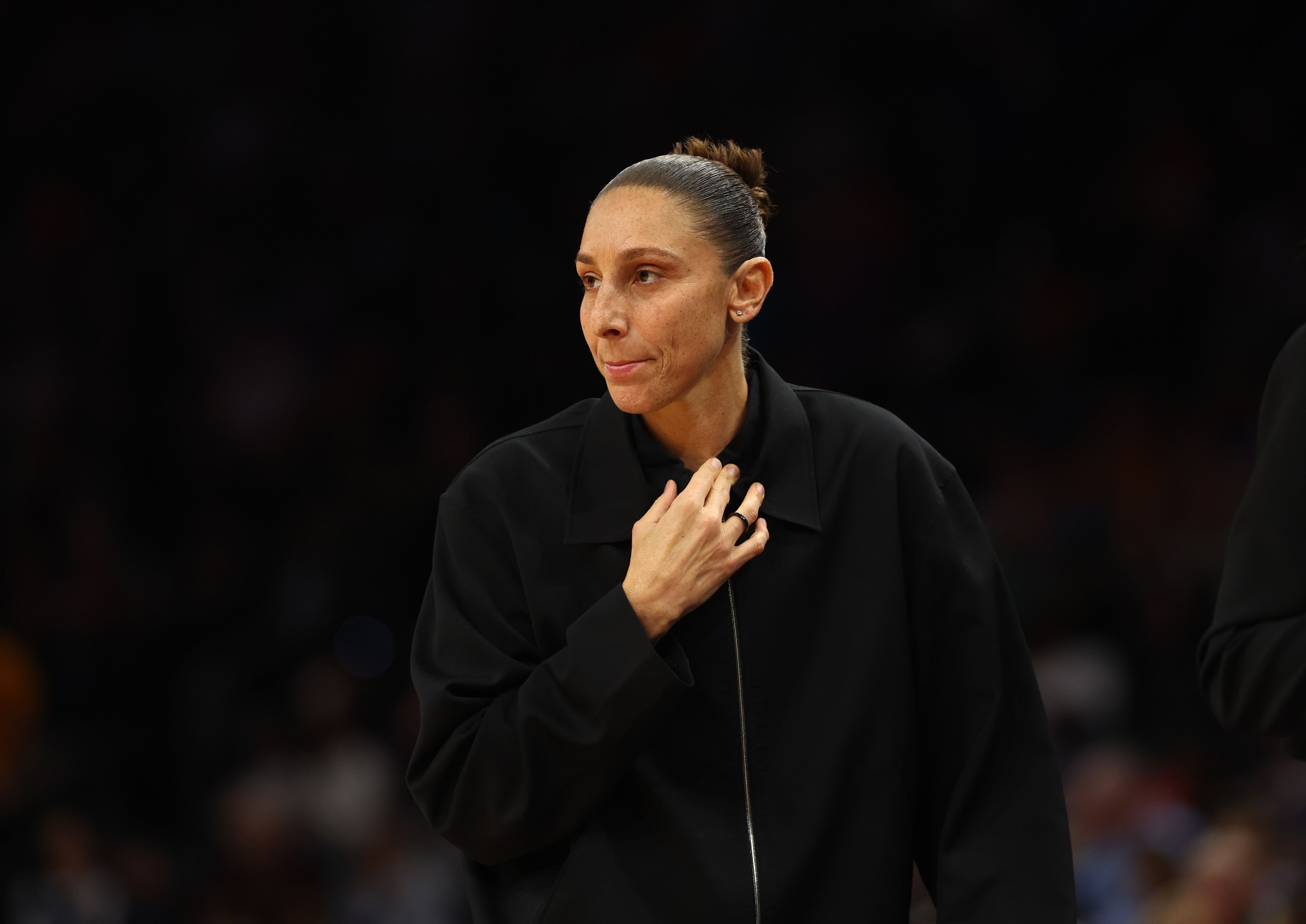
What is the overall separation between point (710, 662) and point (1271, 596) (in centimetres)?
71

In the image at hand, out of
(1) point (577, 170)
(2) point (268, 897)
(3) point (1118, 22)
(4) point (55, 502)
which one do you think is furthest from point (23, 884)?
(3) point (1118, 22)

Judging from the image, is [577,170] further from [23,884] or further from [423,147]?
[23,884]

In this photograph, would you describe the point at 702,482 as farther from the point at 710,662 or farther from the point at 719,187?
the point at 719,187

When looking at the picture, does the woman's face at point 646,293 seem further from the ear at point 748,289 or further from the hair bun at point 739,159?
the hair bun at point 739,159

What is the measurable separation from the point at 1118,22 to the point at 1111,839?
3149mm

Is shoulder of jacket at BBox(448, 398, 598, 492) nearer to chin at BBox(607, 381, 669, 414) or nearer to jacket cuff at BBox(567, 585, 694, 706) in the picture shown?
chin at BBox(607, 381, 669, 414)

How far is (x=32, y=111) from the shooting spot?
21.7ft

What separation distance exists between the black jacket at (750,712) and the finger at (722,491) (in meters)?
0.06

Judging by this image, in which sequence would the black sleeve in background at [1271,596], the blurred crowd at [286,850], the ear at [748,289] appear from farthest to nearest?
the blurred crowd at [286,850]
the ear at [748,289]
the black sleeve in background at [1271,596]

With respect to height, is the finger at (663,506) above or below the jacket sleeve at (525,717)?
above

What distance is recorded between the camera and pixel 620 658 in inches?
75.0

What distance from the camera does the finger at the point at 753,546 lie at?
6.58ft

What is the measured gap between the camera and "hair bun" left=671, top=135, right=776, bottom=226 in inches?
85.3

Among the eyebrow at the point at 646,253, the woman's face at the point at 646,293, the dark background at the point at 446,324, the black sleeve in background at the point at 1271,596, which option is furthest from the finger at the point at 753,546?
the dark background at the point at 446,324
